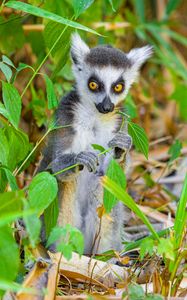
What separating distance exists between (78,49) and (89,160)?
1085 mm

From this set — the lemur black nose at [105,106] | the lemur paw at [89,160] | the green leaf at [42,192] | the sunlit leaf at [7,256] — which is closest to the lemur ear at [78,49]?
the lemur black nose at [105,106]

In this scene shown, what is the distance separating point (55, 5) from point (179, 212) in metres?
2.08

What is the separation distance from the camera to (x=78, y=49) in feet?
15.6

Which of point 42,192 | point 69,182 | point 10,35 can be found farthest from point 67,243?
point 10,35

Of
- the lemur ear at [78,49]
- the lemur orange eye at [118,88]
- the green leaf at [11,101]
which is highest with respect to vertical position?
the lemur ear at [78,49]

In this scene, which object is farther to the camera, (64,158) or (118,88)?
(118,88)

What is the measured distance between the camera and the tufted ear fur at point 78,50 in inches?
187

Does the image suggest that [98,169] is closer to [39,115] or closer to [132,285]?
[39,115]

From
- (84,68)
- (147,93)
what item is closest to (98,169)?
(84,68)

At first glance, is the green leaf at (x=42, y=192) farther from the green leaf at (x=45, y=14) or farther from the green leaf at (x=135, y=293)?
the green leaf at (x=45, y=14)

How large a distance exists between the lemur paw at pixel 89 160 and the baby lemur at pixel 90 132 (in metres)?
0.24

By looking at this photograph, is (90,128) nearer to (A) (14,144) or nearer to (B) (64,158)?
(B) (64,158)

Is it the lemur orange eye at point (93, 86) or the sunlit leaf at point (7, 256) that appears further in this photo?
the lemur orange eye at point (93, 86)

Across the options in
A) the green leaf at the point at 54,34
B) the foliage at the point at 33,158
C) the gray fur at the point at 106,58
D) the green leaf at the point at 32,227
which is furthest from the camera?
the gray fur at the point at 106,58
